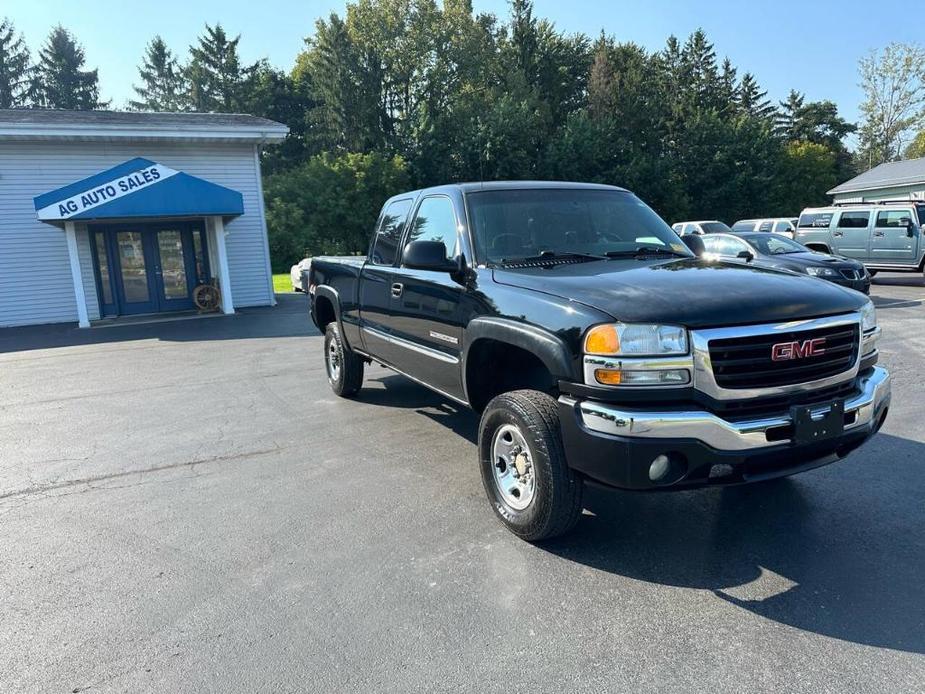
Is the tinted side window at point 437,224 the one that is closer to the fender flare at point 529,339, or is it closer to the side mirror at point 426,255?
the side mirror at point 426,255

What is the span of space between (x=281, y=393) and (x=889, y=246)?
17.8 m

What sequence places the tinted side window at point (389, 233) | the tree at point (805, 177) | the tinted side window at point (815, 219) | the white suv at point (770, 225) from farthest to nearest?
1. the tree at point (805, 177)
2. the white suv at point (770, 225)
3. the tinted side window at point (815, 219)
4. the tinted side window at point (389, 233)

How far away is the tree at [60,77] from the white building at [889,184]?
217 ft

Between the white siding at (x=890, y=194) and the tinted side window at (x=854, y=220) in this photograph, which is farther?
the white siding at (x=890, y=194)

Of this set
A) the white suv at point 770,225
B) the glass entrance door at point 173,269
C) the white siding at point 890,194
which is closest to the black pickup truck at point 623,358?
the glass entrance door at point 173,269

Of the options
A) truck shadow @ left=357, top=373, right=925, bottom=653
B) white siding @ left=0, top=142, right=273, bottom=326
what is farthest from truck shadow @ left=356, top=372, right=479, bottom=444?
white siding @ left=0, top=142, right=273, bottom=326

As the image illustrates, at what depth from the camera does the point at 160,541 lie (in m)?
3.86

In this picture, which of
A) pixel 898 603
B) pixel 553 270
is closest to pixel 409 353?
pixel 553 270

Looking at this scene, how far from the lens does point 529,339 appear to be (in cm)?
344

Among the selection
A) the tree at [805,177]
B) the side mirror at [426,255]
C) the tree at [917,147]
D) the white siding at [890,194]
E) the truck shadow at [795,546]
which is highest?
the tree at [917,147]

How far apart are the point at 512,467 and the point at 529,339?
2.67 ft

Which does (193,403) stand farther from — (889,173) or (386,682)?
(889,173)

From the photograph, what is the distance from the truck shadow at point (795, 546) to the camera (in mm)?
2924

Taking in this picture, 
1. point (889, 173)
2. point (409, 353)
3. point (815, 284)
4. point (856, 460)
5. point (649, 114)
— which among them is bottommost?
point (856, 460)
